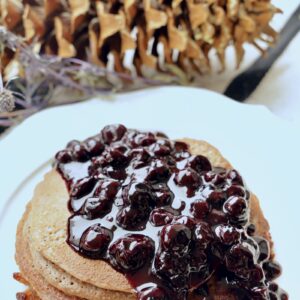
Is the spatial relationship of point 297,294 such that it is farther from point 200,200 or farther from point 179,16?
point 179,16

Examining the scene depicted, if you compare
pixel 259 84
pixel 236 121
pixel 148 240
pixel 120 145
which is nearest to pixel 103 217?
pixel 148 240

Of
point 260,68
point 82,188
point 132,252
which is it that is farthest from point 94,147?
point 260,68

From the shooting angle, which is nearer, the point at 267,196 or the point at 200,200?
the point at 200,200

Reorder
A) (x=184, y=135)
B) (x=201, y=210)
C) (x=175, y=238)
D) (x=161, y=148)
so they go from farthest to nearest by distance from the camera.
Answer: (x=184, y=135)
(x=161, y=148)
(x=201, y=210)
(x=175, y=238)

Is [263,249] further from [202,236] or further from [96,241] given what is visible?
[96,241]

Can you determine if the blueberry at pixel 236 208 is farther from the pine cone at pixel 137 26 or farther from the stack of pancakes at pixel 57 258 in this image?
the pine cone at pixel 137 26
